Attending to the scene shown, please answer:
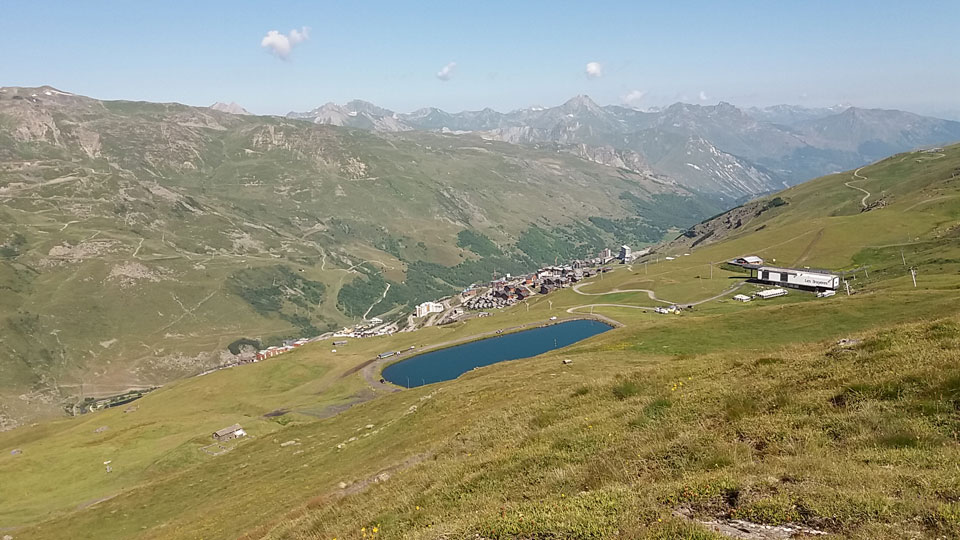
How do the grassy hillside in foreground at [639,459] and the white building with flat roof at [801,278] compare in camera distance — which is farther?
the white building with flat roof at [801,278]

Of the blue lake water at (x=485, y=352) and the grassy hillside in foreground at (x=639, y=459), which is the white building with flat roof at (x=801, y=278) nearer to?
the blue lake water at (x=485, y=352)

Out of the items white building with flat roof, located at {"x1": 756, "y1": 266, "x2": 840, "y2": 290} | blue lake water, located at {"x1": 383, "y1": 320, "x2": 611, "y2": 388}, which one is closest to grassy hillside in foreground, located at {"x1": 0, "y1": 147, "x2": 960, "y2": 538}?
blue lake water, located at {"x1": 383, "y1": 320, "x2": 611, "y2": 388}

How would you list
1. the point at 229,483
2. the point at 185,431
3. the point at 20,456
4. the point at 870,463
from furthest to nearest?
the point at 185,431 → the point at 20,456 → the point at 229,483 → the point at 870,463

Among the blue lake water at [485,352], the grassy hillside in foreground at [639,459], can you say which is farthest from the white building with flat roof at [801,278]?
the grassy hillside in foreground at [639,459]

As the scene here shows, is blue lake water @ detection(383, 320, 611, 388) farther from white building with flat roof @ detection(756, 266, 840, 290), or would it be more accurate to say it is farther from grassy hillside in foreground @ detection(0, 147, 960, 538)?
grassy hillside in foreground @ detection(0, 147, 960, 538)

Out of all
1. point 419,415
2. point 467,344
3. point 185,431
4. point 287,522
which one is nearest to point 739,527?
point 287,522

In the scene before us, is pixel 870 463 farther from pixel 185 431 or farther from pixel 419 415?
pixel 185 431

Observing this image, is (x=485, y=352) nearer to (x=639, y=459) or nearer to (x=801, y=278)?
(x=801, y=278)

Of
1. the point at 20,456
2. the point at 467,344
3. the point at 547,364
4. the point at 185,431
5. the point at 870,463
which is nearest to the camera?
the point at 870,463
